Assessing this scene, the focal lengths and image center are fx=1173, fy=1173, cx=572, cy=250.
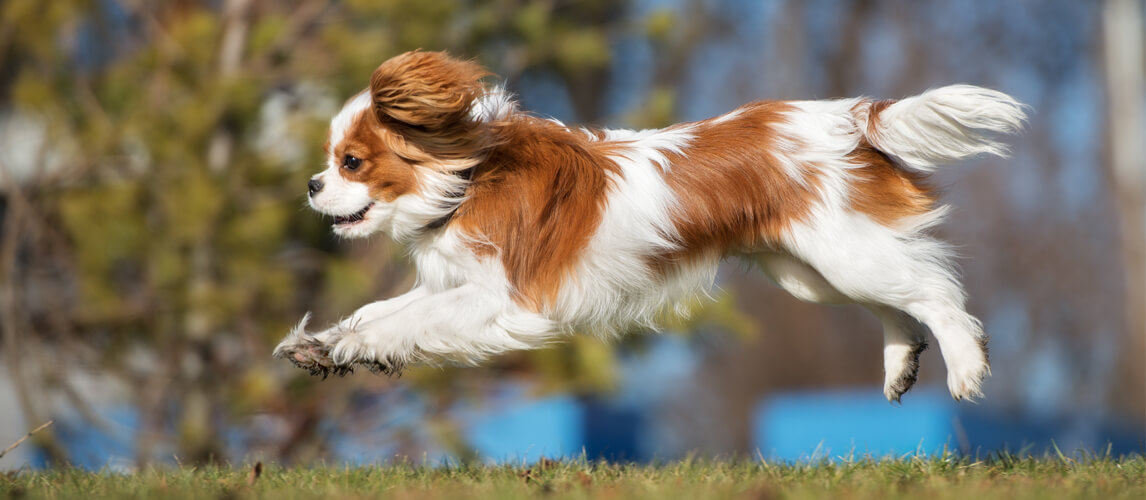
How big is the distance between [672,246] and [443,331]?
96 cm

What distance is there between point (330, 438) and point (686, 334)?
129 inches

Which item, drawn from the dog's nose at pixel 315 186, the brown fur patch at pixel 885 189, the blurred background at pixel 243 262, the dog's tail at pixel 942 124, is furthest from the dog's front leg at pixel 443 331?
the blurred background at pixel 243 262

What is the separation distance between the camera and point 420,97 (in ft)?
14.7

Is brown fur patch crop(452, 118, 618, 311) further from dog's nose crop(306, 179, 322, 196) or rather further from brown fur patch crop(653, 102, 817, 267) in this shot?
dog's nose crop(306, 179, 322, 196)

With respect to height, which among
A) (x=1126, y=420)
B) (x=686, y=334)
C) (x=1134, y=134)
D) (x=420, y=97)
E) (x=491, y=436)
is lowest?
(x=1126, y=420)

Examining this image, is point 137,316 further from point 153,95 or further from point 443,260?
point 443,260

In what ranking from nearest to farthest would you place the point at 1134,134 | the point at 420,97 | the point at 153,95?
the point at 420,97 → the point at 153,95 → the point at 1134,134

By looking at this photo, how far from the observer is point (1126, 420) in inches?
637

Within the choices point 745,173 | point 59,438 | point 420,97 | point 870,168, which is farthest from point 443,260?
point 59,438

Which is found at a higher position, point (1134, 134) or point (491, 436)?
point (1134, 134)

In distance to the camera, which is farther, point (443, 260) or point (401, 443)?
point (401, 443)

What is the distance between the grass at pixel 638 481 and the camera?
3.61m

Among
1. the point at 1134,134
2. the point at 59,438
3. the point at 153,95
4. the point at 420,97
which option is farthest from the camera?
the point at 1134,134

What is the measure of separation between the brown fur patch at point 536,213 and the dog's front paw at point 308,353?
686mm
